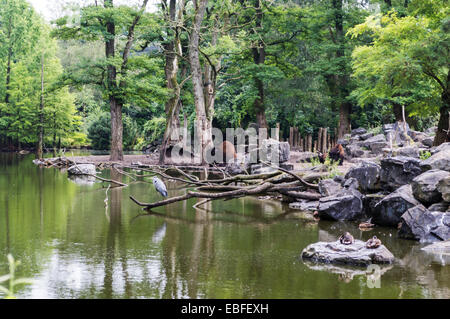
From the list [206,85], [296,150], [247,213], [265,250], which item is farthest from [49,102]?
[265,250]

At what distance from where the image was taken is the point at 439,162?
11.0m

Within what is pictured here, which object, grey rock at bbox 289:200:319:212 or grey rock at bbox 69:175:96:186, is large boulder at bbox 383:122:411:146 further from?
grey rock at bbox 69:175:96:186

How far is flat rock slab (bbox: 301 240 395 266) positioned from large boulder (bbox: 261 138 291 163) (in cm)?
1142

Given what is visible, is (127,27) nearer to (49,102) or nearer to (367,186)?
(49,102)

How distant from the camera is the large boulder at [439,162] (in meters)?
10.9

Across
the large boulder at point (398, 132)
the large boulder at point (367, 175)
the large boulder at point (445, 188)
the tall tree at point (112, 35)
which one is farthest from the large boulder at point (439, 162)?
the tall tree at point (112, 35)

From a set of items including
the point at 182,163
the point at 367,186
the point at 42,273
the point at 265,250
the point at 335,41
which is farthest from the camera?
the point at 335,41

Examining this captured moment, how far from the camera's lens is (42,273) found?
287 inches

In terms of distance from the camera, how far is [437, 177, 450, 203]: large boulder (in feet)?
32.7

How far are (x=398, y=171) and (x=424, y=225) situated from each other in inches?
91.3

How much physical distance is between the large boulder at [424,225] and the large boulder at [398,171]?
1915mm

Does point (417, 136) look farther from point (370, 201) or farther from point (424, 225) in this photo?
point (424, 225)

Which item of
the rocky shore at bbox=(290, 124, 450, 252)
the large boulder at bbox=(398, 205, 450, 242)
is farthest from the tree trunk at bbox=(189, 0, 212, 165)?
the large boulder at bbox=(398, 205, 450, 242)
